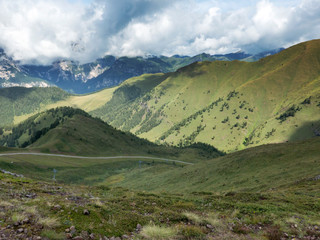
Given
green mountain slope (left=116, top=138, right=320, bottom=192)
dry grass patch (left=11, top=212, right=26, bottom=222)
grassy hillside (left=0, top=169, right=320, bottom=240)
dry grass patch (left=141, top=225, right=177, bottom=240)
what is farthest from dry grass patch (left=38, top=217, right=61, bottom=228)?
green mountain slope (left=116, top=138, right=320, bottom=192)

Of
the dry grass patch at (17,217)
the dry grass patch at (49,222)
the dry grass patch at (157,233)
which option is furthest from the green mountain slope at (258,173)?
the dry grass patch at (17,217)

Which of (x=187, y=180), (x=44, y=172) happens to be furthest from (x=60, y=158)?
(x=187, y=180)

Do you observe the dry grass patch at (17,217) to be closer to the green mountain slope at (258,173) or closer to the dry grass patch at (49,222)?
the dry grass patch at (49,222)

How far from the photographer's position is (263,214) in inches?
704

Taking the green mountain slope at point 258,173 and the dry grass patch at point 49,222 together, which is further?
the green mountain slope at point 258,173

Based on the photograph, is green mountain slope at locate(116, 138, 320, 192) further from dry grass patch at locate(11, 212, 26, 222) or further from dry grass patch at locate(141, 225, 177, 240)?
dry grass patch at locate(11, 212, 26, 222)

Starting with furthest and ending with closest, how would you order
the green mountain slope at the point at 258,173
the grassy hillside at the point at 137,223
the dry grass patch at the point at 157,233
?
the green mountain slope at the point at 258,173 → the dry grass patch at the point at 157,233 → the grassy hillside at the point at 137,223

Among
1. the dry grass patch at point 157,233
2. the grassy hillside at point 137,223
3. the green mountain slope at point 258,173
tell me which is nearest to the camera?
the grassy hillside at point 137,223

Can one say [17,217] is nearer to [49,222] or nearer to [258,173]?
[49,222]

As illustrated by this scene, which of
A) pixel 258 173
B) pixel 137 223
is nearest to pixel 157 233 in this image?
pixel 137 223

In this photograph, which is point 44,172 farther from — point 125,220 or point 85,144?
point 125,220

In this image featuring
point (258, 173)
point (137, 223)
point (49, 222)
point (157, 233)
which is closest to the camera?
point (49, 222)

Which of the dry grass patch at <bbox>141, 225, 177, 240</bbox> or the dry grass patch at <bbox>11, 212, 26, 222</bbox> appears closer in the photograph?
the dry grass patch at <bbox>11, 212, 26, 222</bbox>

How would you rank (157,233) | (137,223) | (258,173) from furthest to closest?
(258,173)
(137,223)
(157,233)
